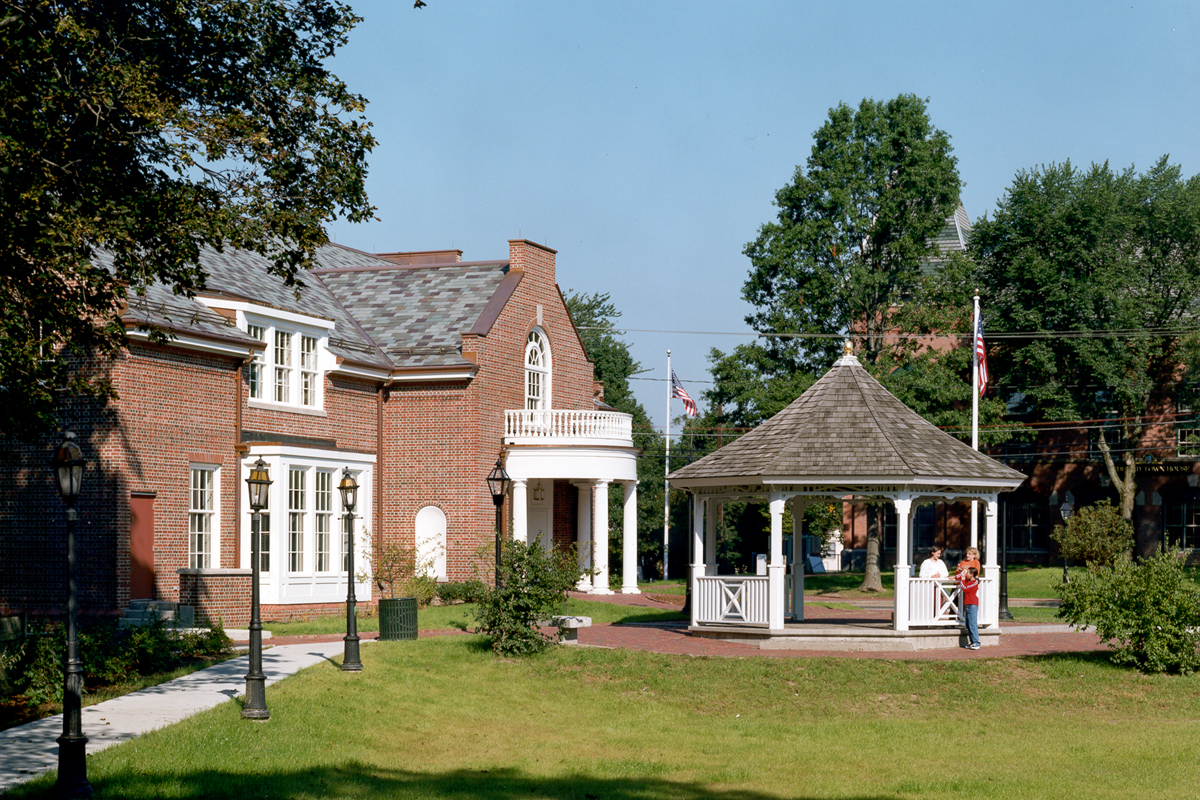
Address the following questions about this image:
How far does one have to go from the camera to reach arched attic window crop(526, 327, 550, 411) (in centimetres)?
4066

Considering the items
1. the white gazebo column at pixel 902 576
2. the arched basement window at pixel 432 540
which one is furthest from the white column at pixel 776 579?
the arched basement window at pixel 432 540

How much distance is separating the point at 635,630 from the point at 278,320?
12029mm

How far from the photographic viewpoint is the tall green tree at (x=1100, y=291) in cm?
5297

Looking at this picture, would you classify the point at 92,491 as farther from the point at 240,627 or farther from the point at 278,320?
the point at 278,320

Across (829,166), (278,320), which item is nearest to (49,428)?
(278,320)

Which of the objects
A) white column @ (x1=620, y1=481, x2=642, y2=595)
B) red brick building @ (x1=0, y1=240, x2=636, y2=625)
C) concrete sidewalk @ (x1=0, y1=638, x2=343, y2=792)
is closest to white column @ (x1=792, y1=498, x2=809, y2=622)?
red brick building @ (x1=0, y1=240, x2=636, y2=625)

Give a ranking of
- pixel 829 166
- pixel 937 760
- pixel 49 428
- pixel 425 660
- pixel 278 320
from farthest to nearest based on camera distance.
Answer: pixel 829 166
pixel 278 320
pixel 425 660
pixel 49 428
pixel 937 760

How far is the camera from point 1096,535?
47.8m

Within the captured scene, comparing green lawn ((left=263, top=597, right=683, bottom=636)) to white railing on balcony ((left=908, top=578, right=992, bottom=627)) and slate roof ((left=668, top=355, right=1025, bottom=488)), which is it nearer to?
slate roof ((left=668, top=355, right=1025, bottom=488))

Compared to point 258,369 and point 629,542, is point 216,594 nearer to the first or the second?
point 258,369

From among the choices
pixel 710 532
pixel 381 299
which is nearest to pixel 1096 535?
pixel 710 532

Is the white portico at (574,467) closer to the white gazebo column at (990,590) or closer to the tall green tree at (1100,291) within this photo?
the white gazebo column at (990,590)

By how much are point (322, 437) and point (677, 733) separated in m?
18.5

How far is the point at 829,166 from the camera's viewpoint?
157 ft
